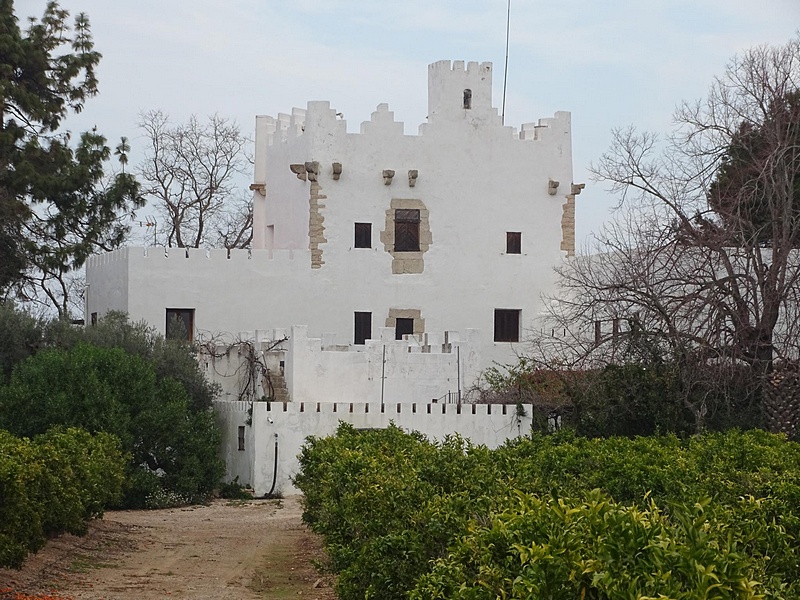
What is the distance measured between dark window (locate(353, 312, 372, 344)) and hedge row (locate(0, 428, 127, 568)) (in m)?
12.2

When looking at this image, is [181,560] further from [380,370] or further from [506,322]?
[506,322]

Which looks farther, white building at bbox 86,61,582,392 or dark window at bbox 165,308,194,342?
white building at bbox 86,61,582,392

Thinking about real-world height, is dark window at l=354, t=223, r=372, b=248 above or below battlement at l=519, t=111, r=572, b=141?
below

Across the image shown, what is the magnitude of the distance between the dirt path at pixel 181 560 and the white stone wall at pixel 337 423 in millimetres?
2717

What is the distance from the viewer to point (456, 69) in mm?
36281

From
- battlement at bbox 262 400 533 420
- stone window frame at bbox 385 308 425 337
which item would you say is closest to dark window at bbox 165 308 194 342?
stone window frame at bbox 385 308 425 337

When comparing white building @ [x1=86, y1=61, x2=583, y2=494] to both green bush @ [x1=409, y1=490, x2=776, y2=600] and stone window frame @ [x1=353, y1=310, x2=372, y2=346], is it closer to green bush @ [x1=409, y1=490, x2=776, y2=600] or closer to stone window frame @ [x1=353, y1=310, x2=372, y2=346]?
stone window frame @ [x1=353, y1=310, x2=372, y2=346]

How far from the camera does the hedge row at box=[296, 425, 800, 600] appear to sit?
647cm

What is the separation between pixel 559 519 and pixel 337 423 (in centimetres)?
2023

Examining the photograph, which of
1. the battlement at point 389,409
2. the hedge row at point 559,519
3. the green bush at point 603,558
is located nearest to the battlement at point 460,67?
the battlement at point 389,409

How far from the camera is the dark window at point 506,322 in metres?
36.1

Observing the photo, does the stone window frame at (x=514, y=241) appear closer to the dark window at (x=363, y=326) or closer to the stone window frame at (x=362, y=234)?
the stone window frame at (x=362, y=234)

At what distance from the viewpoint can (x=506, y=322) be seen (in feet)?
119

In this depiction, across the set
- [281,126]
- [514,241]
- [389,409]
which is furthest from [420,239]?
[389,409]
